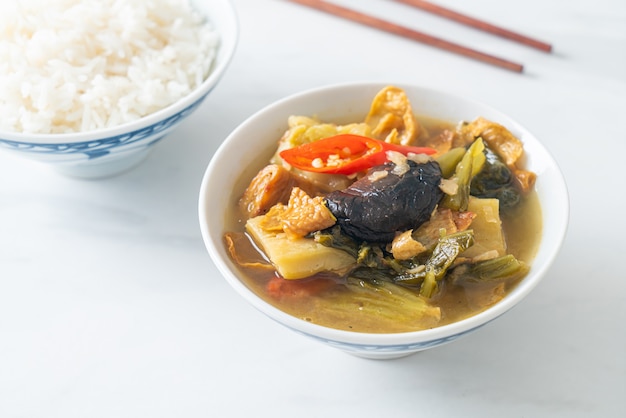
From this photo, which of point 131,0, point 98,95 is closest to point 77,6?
point 131,0

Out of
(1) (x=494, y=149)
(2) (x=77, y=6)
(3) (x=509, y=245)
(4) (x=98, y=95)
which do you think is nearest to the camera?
(3) (x=509, y=245)

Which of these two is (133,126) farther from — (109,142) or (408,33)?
(408,33)

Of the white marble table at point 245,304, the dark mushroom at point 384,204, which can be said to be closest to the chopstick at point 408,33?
the white marble table at point 245,304

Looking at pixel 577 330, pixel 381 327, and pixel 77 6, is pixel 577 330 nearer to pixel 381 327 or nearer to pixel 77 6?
pixel 381 327

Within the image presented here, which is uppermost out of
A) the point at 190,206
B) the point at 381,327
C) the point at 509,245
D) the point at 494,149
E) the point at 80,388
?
the point at 494,149

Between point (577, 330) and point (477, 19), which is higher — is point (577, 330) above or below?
below

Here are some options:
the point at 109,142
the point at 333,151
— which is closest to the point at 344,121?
the point at 333,151

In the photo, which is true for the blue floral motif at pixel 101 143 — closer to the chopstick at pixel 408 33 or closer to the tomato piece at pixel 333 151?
the tomato piece at pixel 333 151
